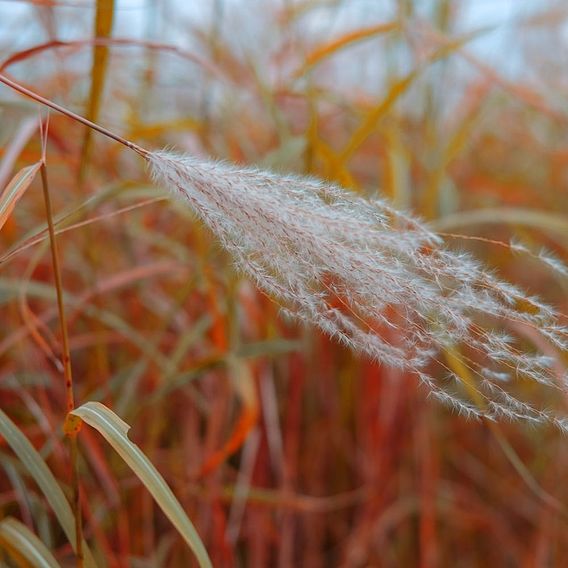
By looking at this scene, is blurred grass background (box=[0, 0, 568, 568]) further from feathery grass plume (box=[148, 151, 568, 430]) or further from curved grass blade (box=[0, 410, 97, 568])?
feathery grass plume (box=[148, 151, 568, 430])

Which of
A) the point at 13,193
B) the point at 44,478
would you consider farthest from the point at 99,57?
the point at 44,478

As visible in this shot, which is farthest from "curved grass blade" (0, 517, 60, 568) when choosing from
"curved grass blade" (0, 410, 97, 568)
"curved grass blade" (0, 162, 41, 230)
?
"curved grass blade" (0, 162, 41, 230)

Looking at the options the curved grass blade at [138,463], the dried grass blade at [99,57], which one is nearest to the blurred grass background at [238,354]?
the dried grass blade at [99,57]

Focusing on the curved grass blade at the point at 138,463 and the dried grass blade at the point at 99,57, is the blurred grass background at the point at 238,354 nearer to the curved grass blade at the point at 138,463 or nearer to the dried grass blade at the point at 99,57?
the dried grass blade at the point at 99,57

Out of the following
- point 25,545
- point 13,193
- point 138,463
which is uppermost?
point 13,193

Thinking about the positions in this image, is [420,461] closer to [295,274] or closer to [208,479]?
[208,479]

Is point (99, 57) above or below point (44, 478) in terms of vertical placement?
above

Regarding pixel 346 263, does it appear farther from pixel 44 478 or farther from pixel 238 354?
pixel 238 354
